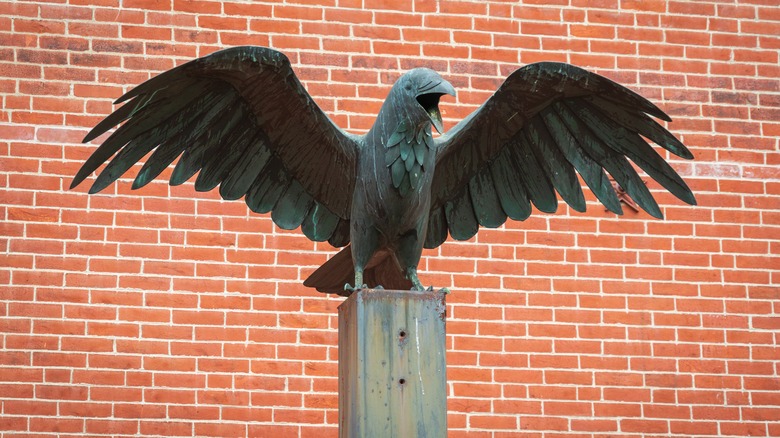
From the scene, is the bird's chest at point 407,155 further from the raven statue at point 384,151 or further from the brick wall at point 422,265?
the brick wall at point 422,265

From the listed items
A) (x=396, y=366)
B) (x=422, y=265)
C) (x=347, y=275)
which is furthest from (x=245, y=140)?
(x=422, y=265)

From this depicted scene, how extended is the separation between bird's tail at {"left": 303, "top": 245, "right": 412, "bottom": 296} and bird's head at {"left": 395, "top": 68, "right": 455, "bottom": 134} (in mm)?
727

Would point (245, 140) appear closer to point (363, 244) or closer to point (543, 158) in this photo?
point (363, 244)

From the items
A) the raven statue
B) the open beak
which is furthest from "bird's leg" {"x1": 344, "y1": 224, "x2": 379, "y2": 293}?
the open beak

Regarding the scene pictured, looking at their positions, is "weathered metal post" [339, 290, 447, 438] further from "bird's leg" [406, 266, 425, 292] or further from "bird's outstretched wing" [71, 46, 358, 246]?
"bird's outstretched wing" [71, 46, 358, 246]

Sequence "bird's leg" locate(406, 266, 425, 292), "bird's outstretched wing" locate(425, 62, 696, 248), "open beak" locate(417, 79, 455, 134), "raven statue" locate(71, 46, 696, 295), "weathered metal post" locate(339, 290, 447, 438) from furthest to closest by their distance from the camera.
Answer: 1. "bird's outstretched wing" locate(425, 62, 696, 248)
2. "bird's leg" locate(406, 266, 425, 292)
3. "raven statue" locate(71, 46, 696, 295)
4. "open beak" locate(417, 79, 455, 134)
5. "weathered metal post" locate(339, 290, 447, 438)

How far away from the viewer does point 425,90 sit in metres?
4.77

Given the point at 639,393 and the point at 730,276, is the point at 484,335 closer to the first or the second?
the point at 639,393

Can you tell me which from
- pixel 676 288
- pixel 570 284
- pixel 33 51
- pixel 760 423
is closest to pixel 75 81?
pixel 33 51

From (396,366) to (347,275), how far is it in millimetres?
780

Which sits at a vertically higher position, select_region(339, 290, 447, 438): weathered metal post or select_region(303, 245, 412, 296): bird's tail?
select_region(303, 245, 412, 296): bird's tail

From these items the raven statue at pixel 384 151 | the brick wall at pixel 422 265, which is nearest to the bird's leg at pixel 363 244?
the raven statue at pixel 384 151

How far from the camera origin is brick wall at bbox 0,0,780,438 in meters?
7.00

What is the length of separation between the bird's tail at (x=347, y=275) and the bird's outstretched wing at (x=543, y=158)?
0.88 ft
